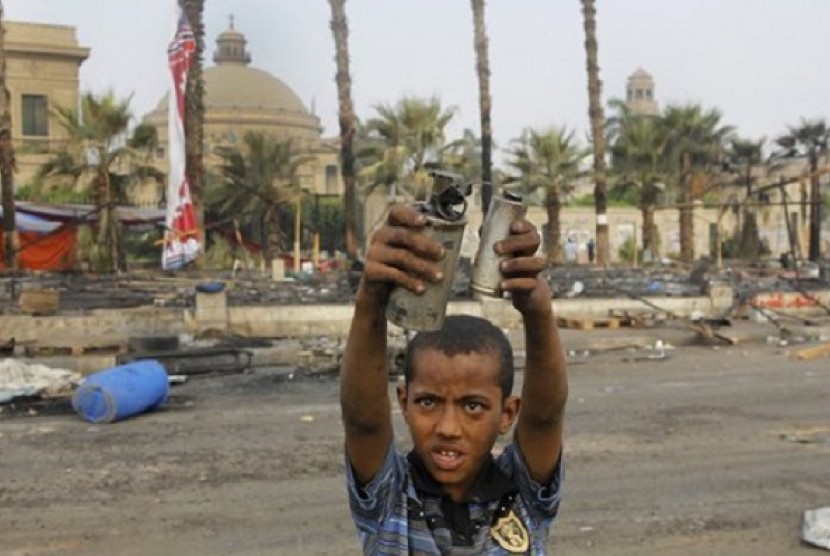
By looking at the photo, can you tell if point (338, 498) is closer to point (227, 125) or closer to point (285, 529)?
point (285, 529)

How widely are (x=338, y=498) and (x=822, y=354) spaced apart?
11.5m

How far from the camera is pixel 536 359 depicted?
2145 millimetres

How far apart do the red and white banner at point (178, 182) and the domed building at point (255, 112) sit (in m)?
32.6

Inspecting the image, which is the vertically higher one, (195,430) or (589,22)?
(589,22)

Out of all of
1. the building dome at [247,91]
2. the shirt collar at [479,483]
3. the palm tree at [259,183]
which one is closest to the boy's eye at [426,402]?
the shirt collar at [479,483]

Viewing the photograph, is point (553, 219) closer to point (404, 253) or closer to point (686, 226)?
point (686, 226)

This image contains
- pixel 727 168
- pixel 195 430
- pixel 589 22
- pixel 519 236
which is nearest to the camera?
pixel 519 236

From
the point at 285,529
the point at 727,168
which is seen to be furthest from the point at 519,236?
the point at 727,168

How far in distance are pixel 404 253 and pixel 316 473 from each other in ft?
21.5

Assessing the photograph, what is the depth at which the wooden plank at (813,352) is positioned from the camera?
16.0m

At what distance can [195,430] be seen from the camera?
396 inches

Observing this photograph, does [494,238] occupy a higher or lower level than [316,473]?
higher

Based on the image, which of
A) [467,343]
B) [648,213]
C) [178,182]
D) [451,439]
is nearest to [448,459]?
[451,439]

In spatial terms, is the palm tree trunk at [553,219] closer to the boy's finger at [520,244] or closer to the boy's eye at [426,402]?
the boy's eye at [426,402]
